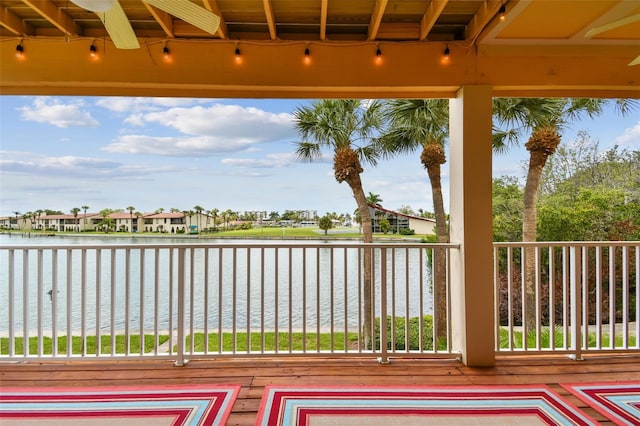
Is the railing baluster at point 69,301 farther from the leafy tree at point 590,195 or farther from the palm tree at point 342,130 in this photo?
the leafy tree at point 590,195

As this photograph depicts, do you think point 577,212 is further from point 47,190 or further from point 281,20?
point 47,190

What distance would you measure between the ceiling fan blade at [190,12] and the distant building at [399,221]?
2.74m

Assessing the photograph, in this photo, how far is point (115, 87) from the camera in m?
2.66

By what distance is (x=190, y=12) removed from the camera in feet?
5.18

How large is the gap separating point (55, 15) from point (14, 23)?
393 millimetres

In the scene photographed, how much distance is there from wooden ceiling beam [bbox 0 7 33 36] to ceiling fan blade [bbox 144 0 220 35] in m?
1.70

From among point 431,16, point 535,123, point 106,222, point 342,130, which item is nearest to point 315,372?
point 106,222

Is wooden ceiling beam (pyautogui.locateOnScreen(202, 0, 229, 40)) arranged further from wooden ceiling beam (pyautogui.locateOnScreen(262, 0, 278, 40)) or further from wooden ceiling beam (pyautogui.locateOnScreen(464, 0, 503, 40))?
wooden ceiling beam (pyautogui.locateOnScreen(464, 0, 503, 40))

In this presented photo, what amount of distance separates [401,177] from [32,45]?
408 cm

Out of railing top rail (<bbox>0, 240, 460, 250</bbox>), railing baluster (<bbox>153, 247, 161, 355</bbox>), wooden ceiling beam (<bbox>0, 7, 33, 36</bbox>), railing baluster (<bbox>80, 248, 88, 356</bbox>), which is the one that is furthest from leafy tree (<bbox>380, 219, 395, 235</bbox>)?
wooden ceiling beam (<bbox>0, 7, 33, 36</bbox>)

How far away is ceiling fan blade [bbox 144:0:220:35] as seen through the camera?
60.2 inches

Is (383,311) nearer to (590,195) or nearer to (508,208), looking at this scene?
(508,208)

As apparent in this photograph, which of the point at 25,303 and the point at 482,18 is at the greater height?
the point at 482,18

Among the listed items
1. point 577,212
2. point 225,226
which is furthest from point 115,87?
point 577,212
